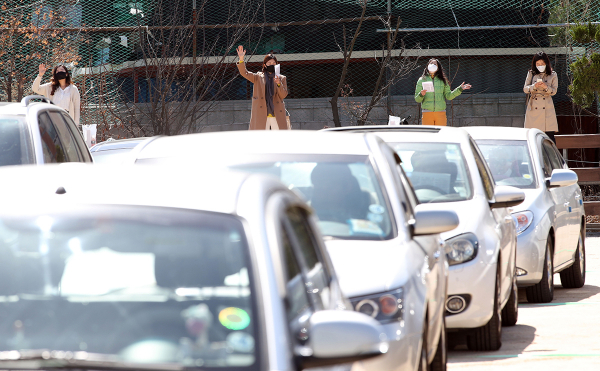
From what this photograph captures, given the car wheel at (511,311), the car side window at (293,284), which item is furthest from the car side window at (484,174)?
the car side window at (293,284)

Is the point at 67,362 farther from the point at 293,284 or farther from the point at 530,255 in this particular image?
the point at 530,255

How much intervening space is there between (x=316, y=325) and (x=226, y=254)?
12.7 inches

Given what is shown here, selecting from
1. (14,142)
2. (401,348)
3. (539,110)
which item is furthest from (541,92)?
(401,348)

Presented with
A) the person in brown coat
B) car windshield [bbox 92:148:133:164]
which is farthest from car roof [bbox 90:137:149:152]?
the person in brown coat

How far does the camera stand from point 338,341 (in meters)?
2.41

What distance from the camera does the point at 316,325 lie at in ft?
7.99

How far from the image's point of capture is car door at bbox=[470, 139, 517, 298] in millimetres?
7257

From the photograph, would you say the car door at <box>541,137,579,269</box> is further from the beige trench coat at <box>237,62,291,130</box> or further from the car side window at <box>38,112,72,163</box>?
the beige trench coat at <box>237,62,291,130</box>

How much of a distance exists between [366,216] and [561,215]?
5.40 meters

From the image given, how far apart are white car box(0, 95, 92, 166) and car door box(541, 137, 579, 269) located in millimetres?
4899

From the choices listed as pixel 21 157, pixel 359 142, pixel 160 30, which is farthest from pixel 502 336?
pixel 160 30

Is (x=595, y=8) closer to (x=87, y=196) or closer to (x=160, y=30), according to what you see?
(x=160, y=30)

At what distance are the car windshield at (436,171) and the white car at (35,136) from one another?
2.61 m

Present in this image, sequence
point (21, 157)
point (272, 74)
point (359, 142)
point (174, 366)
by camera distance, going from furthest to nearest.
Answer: point (272, 74)
point (21, 157)
point (359, 142)
point (174, 366)
